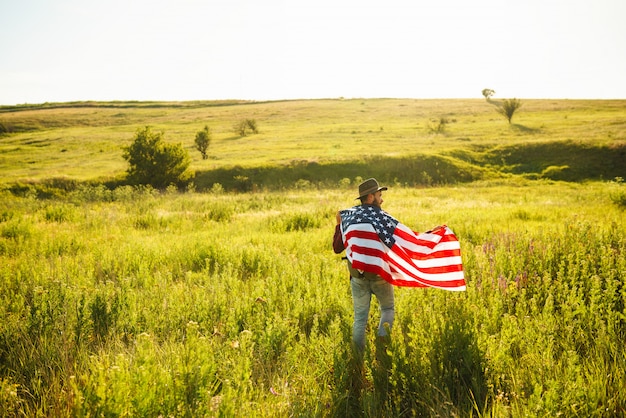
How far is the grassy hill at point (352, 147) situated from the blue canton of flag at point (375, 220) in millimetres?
27323

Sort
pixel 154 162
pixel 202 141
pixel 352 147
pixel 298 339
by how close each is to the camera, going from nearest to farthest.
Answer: pixel 298 339 → pixel 154 162 → pixel 202 141 → pixel 352 147

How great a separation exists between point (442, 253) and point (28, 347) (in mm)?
5039

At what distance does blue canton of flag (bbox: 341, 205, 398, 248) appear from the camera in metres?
4.66

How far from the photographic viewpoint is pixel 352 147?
151 feet

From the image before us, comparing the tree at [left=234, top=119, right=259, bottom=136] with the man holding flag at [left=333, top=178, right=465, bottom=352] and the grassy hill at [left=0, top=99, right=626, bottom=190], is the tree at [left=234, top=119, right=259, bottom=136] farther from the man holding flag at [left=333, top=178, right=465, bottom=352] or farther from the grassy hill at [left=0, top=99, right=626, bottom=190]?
the man holding flag at [left=333, top=178, right=465, bottom=352]

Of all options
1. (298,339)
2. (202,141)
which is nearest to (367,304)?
(298,339)

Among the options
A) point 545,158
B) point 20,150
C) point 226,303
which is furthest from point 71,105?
point 226,303

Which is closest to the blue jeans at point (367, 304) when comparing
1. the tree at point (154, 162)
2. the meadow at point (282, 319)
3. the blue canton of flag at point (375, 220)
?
the meadow at point (282, 319)

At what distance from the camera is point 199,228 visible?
14.1 metres

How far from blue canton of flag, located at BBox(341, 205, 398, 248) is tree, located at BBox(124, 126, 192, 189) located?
102 feet

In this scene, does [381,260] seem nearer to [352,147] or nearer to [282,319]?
[282,319]

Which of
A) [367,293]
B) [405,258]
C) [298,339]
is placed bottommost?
[298,339]

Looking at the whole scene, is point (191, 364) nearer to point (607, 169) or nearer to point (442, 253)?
point (442, 253)

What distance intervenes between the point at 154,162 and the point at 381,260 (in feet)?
104
